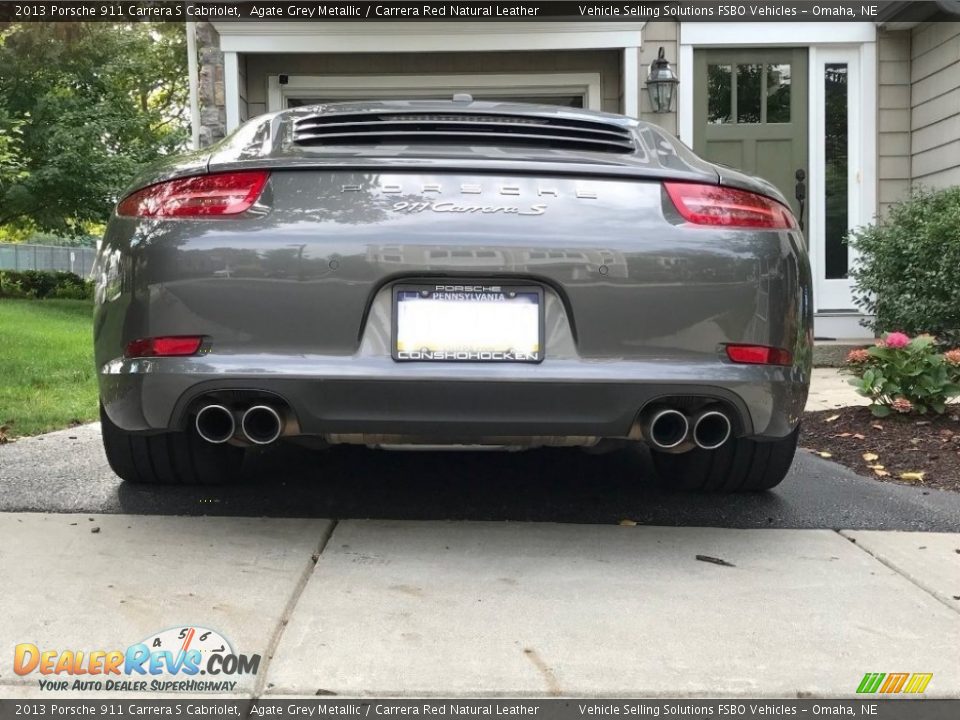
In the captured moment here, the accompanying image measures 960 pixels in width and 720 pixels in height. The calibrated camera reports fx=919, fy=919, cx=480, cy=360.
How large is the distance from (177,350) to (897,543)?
7.20 feet

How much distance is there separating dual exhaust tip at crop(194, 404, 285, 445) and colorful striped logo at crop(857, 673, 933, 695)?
1.52 metres

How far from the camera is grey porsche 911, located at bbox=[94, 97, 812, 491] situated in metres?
2.36

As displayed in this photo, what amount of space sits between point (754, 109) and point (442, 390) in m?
6.37

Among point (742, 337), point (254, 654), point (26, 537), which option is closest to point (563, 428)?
point (742, 337)

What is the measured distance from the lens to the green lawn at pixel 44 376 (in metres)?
4.66

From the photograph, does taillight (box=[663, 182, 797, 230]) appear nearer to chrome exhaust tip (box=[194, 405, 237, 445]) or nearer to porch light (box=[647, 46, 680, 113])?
chrome exhaust tip (box=[194, 405, 237, 445])

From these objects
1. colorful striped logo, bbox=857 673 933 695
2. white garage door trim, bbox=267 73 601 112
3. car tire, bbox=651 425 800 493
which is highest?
white garage door trim, bbox=267 73 601 112

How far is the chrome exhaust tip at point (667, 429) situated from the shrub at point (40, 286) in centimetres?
2060

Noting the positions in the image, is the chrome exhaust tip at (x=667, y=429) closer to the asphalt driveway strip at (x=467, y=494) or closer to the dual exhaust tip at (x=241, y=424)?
the asphalt driveway strip at (x=467, y=494)

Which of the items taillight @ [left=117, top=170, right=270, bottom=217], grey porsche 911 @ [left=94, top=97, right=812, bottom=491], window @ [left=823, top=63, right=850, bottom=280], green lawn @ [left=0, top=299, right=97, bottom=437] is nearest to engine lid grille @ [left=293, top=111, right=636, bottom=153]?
grey porsche 911 @ [left=94, top=97, right=812, bottom=491]

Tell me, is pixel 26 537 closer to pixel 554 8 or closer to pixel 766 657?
pixel 766 657

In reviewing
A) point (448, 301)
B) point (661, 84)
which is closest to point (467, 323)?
point (448, 301)

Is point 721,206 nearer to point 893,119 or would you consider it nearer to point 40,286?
point 893,119

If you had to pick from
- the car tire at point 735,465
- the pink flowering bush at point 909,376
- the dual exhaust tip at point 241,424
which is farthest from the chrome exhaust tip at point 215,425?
the pink flowering bush at point 909,376
